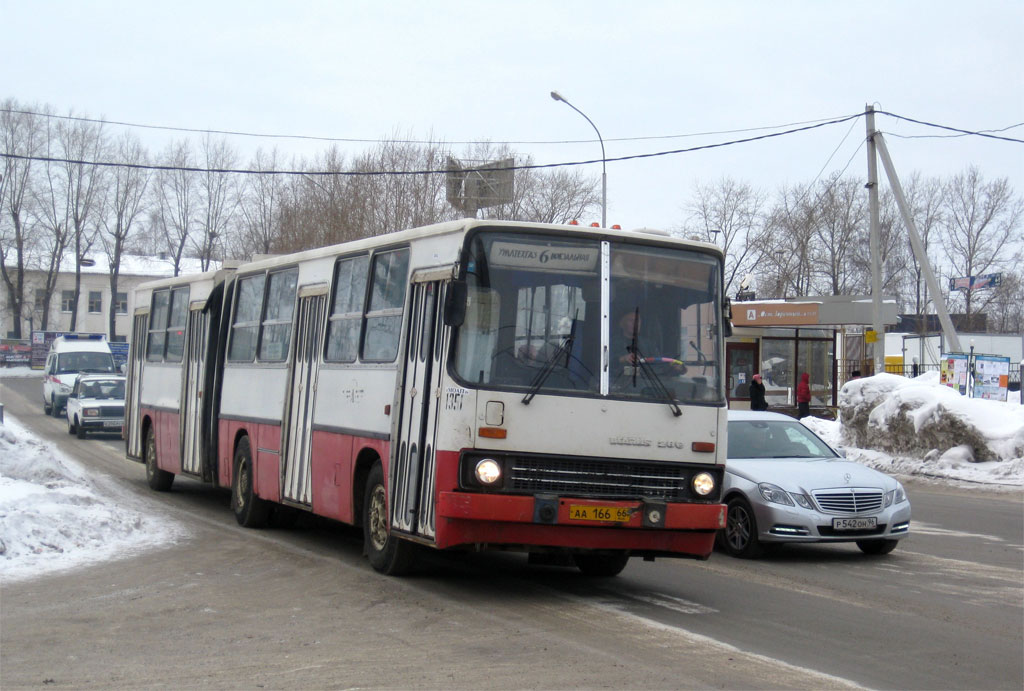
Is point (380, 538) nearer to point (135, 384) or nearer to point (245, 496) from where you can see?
point (245, 496)

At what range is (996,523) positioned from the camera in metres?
15.5

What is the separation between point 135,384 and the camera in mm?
19203

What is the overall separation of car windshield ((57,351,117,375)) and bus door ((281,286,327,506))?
99.4ft

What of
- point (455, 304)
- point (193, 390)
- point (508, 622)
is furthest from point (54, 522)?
point (508, 622)

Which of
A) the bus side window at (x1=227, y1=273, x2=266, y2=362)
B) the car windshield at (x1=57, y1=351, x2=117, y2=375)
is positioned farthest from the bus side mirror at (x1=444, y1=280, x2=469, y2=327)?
the car windshield at (x1=57, y1=351, x2=117, y2=375)

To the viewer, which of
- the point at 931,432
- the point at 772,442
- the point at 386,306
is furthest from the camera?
the point at 931,432

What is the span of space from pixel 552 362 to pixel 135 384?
12256 millimetres

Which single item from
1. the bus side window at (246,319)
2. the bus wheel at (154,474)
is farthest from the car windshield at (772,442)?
the bus wheel at (154,474)

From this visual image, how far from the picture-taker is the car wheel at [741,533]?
11859 mm

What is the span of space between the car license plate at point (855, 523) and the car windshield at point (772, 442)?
1.34 m

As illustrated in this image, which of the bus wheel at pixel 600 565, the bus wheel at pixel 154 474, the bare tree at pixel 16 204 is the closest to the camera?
the bus wheel at pixel 600 565

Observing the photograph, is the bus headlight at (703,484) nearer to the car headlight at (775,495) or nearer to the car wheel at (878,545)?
A: the car headlight at (775,495)

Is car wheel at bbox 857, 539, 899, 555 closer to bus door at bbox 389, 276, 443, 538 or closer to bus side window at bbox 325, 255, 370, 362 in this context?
bus door at bbox 389, 276, 443, 538

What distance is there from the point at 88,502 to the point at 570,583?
19.1 ft
